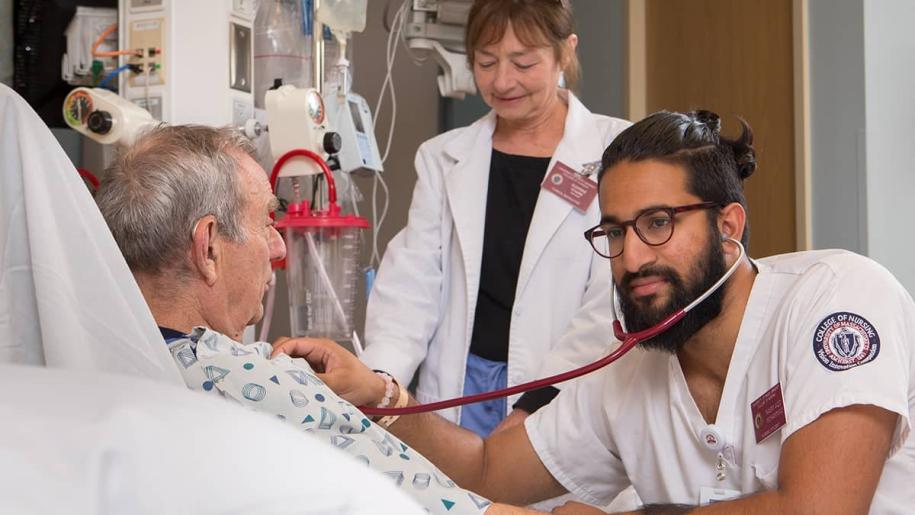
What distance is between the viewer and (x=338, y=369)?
1.68 metres

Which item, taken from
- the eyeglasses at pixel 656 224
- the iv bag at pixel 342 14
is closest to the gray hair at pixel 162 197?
the eyeglasses at pixel 656 224

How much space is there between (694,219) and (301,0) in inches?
57.2

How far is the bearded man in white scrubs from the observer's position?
1447mm

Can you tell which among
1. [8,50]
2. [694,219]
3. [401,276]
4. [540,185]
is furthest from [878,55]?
[8,50]

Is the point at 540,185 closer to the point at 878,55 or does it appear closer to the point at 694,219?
the point at 694,219

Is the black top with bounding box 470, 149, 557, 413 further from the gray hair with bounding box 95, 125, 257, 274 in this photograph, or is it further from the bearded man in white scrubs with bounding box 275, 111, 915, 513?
the gray hair with bounding box 95, 125, 257, 274

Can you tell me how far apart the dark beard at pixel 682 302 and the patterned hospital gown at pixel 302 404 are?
15.5 inches

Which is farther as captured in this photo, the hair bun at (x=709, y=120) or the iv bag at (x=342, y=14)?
the iv bag at (x=342, y=14)

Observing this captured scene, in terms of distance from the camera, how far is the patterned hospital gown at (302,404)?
136cm

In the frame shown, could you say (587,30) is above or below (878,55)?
above

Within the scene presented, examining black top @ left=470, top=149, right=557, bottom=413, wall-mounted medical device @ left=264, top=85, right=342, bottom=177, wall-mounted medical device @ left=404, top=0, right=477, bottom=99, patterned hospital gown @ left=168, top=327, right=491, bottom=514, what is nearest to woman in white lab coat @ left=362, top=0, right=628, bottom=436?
black top @ left=470, top=149, right=557, bottom=413

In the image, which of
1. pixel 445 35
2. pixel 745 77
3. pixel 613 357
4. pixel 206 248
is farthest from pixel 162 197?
pixel 745 77

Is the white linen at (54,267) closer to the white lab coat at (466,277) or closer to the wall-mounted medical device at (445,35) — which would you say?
the white lab coat at (466,277)

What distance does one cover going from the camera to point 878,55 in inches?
125
